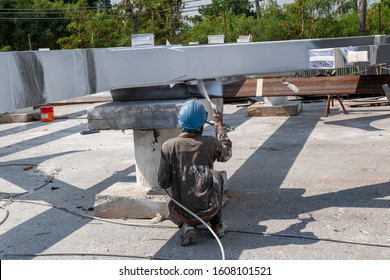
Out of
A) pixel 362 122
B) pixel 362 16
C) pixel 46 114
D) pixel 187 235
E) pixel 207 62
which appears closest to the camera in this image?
pixel 187 235

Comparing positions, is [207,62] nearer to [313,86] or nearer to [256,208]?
[313,86]

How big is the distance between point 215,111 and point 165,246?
1.44m

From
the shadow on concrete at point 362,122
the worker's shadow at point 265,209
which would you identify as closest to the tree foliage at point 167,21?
the shadow on concrete at point 362,122

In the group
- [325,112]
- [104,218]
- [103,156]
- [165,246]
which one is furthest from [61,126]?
[165,246]

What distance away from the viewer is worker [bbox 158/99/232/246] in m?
5.42

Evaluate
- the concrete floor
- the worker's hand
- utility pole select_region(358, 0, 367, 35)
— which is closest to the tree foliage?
utility pole select_region(358, 0, 367, 35)

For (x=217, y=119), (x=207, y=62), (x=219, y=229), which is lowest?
(x=219, y=229)

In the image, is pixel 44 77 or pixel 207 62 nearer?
pixel 44 77

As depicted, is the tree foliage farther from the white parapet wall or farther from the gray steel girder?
the white parapet wall

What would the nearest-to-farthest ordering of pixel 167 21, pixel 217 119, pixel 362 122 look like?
pixel 217 119 < pixel 362 122 < pixel 167 21

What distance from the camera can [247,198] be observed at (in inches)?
275

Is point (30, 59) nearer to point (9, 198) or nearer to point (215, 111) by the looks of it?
point (215, 111)

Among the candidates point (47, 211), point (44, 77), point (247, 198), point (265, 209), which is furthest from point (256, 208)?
point (44, 77)

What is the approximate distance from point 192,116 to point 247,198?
1909 millimetres
